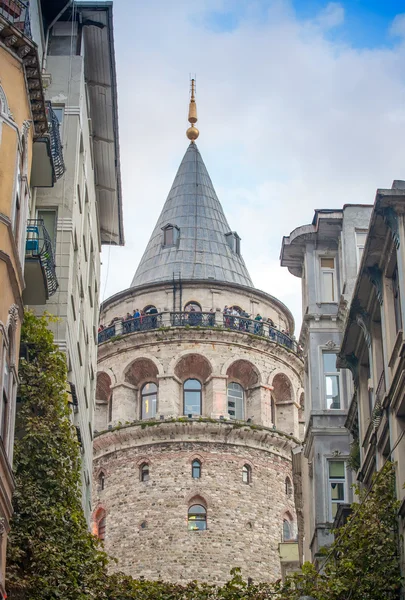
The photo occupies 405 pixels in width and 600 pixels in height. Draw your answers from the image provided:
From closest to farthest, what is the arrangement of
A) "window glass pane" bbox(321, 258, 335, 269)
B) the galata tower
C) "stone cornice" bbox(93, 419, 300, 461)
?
"window glass pane" bbox(321, 258, 335, 269)
the galata tower
"stone cornice" bbox(93, 419, 300, 461)

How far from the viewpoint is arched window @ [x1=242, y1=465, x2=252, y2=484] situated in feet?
210

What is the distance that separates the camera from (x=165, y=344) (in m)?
66.7

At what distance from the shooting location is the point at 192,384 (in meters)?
67.6

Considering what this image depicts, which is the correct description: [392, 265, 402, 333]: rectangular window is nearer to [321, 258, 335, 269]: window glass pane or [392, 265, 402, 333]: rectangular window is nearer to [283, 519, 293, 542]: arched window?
[321, 258, 335, 269]: window glass pane

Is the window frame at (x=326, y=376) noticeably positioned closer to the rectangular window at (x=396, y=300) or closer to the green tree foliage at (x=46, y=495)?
the green tree foliage at (x=46, y=495)

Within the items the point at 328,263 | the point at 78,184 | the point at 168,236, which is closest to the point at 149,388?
the point at 168,236

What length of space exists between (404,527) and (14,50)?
10.5m

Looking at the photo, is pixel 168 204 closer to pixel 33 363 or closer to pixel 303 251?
pixel 303 251

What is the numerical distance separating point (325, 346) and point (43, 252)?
37.9 feet

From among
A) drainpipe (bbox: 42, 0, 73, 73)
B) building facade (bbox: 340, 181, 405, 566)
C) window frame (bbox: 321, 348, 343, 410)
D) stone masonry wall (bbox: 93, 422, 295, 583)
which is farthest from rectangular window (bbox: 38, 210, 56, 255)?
stone masonry wall (bbox: 93, 422, 295, 583)

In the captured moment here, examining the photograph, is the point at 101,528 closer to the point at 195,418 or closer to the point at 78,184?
the point at 195,418

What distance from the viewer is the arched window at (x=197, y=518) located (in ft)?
205

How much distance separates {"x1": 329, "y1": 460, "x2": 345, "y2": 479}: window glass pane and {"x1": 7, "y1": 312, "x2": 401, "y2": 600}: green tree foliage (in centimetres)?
668

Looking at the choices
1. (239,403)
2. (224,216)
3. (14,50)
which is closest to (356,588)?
(14,50)
